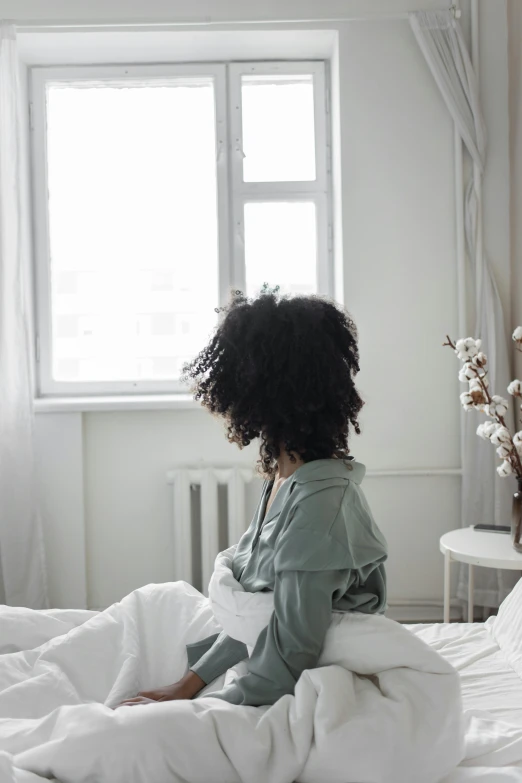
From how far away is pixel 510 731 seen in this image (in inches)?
45.4

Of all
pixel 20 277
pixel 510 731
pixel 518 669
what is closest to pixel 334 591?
pixel 510 731

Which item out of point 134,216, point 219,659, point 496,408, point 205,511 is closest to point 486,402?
point 496,408

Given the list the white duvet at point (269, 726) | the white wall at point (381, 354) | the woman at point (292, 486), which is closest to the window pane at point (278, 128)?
the white wall at point (381, 354)

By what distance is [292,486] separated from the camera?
1203mm

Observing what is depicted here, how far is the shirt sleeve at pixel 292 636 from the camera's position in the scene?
42.3 inches

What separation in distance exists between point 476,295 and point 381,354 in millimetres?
392

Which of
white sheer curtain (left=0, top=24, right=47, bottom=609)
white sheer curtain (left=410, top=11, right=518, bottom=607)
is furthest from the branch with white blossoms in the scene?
white sheer curtain (left=0, top=24, right=47, bottom=609)

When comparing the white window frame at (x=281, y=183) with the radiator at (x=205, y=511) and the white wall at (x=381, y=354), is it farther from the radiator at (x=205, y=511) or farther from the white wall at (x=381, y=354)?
the radiator at (x=205, y=511)

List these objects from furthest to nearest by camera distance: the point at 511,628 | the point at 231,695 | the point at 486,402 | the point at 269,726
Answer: the point at 486,402 < the point at 511,628 < the point at 231,695 < the point at 269,726

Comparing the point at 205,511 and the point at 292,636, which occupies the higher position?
the point at 292,636

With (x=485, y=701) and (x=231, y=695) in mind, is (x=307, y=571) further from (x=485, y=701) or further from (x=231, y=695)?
(x=485, y=701)

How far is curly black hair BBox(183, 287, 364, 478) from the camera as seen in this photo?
1.18 meters

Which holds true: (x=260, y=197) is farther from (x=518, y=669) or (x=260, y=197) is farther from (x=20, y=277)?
(x=518, y=669)

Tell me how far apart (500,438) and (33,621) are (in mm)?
1301
